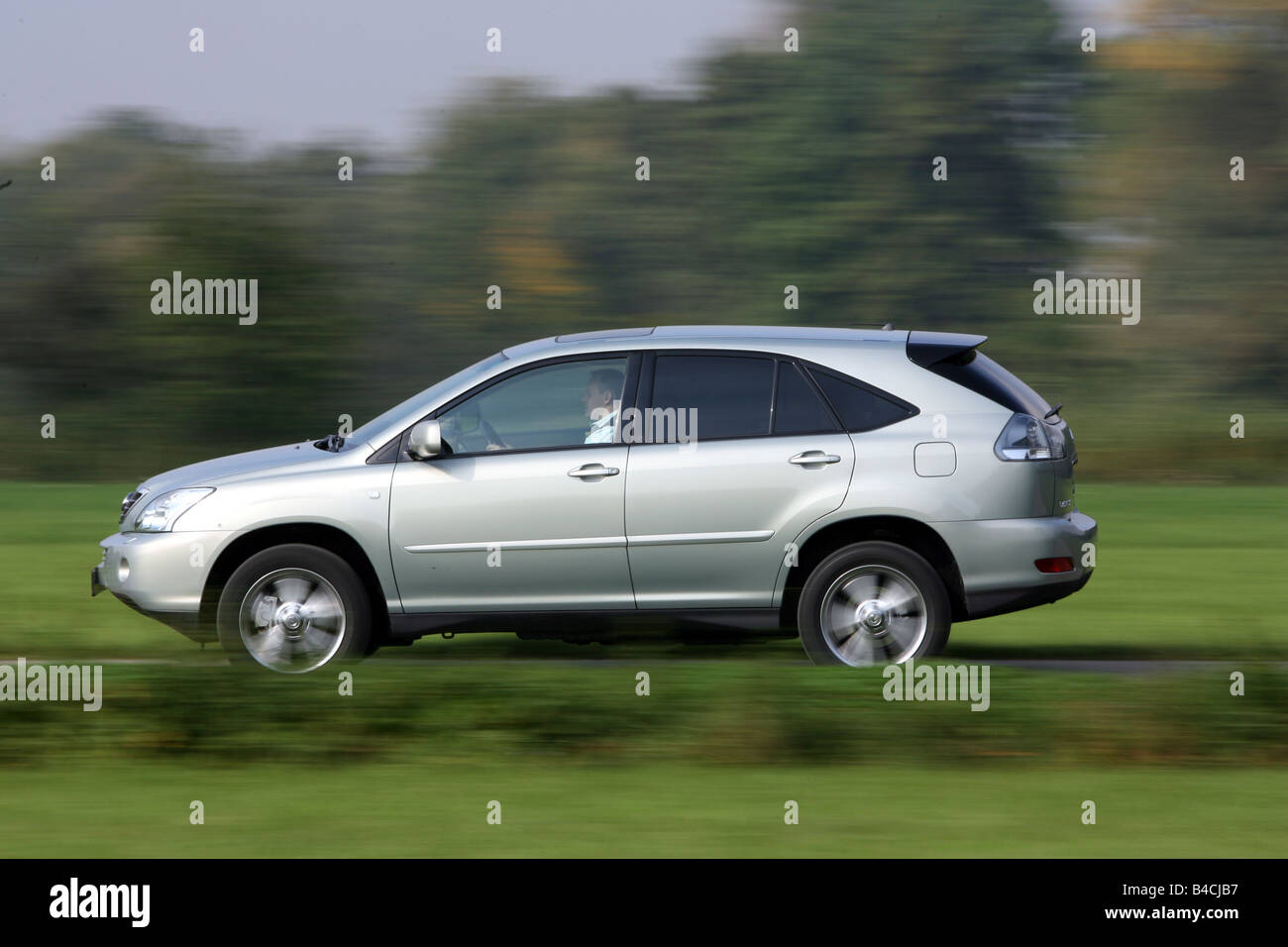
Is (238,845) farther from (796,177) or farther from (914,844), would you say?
(796,177)

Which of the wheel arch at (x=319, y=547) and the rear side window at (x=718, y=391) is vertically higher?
the rear side window at (x=718, y=391)

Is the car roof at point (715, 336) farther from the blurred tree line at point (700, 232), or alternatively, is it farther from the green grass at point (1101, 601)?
the blurred tree line at point (700, 232)

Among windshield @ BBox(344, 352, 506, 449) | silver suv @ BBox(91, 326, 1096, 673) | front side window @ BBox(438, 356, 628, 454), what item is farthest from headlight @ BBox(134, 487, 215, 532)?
front side window @ BBox(438, 356, 628, 454)

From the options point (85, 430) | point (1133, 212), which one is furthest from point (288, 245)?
point (1133, 212)

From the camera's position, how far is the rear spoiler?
8.28 m

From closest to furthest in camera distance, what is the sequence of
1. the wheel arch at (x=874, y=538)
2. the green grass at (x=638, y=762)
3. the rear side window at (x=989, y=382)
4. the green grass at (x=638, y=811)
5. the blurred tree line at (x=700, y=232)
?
the green grass at (x=638, y=811) < the green grass at (x=638, y=762) < the wheel arch at (x=874, y=538) < the rear side window at (x=989, y=382) < the blurred tree line at (x=700, y=232)

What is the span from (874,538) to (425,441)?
2.16 m

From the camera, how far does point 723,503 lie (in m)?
8.00

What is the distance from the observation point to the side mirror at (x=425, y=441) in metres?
8.00

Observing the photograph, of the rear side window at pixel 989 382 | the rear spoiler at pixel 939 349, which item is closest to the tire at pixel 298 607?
the rear spoiler at pixel 939 349

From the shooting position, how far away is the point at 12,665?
7086mm

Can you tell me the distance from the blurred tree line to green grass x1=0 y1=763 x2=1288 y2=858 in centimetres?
2362

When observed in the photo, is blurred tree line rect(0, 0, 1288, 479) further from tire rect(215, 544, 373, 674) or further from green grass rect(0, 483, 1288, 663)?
tire rect(215, 544, 373, 674)

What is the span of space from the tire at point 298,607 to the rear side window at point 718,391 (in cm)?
171
